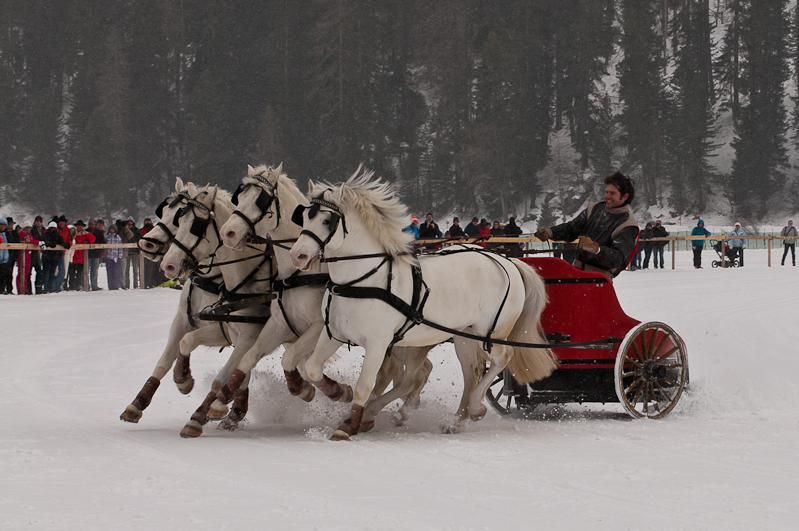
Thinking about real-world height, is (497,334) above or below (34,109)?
below

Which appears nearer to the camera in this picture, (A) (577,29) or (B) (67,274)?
(B) (67,274)

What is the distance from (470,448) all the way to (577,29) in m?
62.7

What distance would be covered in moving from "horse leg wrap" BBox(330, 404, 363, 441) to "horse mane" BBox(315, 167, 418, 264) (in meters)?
1.12

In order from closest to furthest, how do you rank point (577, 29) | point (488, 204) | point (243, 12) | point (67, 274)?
point (67, 274) → point (488, 204) → point (577, 29) → point (243, 12)

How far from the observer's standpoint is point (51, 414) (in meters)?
7.92

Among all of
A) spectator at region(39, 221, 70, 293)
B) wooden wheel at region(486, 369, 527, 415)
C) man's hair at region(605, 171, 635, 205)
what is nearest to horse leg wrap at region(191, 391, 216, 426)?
wooden wheel at region(486, 369, 527, 415)

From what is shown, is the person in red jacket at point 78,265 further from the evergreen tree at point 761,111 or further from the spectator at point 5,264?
the evergreen tree at point 761,111

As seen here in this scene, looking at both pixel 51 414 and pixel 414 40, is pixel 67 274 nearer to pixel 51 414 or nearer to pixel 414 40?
pixel 51 414

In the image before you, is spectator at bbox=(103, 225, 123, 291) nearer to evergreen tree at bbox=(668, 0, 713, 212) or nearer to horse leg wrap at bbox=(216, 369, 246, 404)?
horse leg wrap at bbox=(216, 369, 246, 404)

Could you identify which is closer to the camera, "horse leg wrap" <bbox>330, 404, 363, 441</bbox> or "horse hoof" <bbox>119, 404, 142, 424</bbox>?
"horse leg wrap" <bbox>330, 404, 363, 441</bbox>

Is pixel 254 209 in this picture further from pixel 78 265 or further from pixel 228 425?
pixel 78 265

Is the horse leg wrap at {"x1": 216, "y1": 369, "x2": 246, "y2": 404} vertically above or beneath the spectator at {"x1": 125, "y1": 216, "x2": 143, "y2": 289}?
beneath

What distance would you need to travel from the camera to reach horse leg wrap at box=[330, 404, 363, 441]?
6.61 m

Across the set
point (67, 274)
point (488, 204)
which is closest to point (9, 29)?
point (488, 204)
